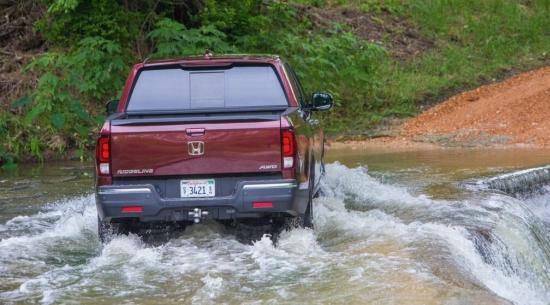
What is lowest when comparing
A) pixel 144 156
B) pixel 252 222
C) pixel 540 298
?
pixel 540 298

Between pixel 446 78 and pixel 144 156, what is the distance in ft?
56.1

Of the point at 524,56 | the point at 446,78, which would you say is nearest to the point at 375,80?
the point at 446,78

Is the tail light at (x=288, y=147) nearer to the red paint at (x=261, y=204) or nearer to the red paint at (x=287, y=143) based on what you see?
the red paint at (x=287, y=143)

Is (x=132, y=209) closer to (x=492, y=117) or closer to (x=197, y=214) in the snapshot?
(x=197, y=214)

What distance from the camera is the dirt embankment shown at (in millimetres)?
18203

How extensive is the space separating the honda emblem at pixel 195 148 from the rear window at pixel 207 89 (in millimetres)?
804

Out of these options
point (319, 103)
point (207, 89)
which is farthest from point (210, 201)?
point (319, 103)

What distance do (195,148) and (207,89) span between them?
3.32 feet

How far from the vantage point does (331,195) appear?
1216 cm

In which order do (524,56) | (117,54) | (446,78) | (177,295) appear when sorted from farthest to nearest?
1. (524,56)
2. (446,78)
3. (117,54)
4. (177,295)

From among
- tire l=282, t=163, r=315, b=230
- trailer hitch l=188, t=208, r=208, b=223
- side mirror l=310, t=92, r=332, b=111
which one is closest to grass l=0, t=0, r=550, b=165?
side mirror l=310, t=92, r=332, b=111

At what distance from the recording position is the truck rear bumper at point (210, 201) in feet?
26.4

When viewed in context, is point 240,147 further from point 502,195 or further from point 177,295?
point 502,195

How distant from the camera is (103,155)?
8023 mm
